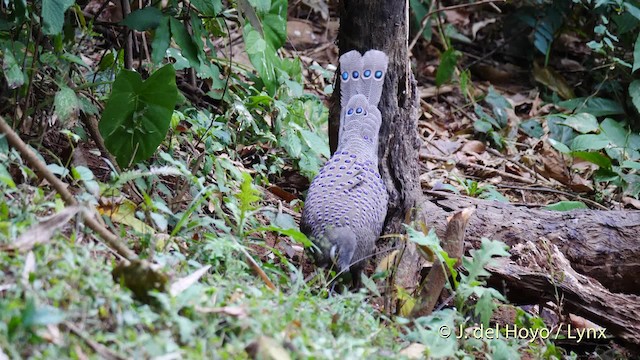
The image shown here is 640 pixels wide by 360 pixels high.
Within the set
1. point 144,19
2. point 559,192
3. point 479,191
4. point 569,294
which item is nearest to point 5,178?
point 144,19

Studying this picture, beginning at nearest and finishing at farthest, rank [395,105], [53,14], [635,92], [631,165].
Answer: [53,14]
[395,105]
[631,165]
[635,92]

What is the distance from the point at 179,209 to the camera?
3.97 metres

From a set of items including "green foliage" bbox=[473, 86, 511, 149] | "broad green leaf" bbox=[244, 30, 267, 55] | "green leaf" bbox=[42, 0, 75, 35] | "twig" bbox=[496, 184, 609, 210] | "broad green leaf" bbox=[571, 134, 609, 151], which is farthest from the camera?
"green foliage" bbox=[473, 86, 511, 149]

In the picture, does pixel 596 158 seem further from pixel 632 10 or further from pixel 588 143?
pixel 632 10

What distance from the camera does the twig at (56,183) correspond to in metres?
2.69

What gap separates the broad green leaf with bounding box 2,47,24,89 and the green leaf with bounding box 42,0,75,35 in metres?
0.31

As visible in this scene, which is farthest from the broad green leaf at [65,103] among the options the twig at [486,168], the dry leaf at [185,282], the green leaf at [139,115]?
the twig at [486,168]

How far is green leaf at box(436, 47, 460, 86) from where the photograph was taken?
7.31m

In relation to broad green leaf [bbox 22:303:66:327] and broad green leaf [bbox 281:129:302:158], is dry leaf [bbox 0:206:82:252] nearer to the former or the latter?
broad green leaf [bbox 22:303:66:327]

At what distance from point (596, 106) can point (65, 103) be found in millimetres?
4972

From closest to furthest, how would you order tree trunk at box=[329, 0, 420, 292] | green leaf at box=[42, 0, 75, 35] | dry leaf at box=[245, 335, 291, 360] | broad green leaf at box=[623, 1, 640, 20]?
dry leaf at box=[245, 335, 291, 360] → green leaf at box=[42, 0, 75, 35] → tree trunk at box=[329, 0, 420, 292] → broad green leaf at box=[623, 1, 640, 20]

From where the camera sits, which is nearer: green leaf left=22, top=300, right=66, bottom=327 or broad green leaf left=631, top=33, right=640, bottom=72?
green leaf left=22, top=300, right=66, bottom=327

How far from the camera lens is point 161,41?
360cm

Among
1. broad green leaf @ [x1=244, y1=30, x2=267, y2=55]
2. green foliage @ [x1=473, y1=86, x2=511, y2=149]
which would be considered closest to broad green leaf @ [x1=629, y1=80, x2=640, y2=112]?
green foliage @ [x1=473, y1=86, x2=511, y2=149]
